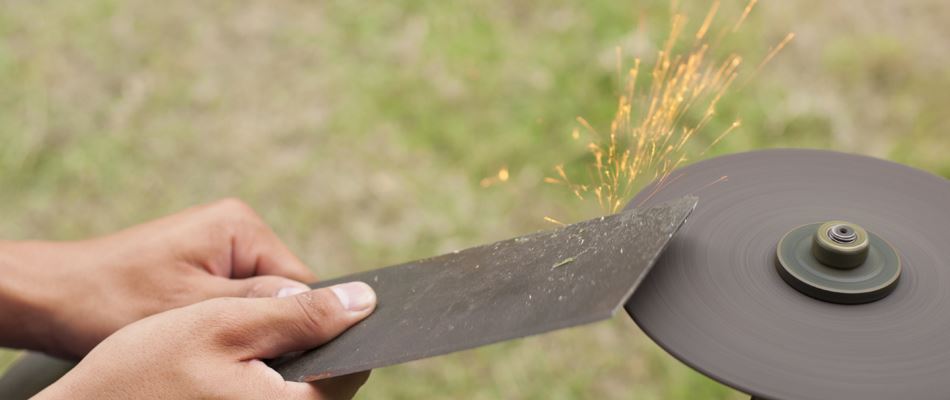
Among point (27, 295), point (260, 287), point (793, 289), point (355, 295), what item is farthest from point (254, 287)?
point (793, 289)

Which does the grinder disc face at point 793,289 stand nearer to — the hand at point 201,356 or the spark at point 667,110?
the hand at point 201,356

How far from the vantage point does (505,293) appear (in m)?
1.53

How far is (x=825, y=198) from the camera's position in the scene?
1.79 metres

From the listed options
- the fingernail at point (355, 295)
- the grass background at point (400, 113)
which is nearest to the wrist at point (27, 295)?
the fingernail at point (355, 295)

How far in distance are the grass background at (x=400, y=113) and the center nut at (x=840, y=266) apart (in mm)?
1786

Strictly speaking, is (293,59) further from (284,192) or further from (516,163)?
(516,163)

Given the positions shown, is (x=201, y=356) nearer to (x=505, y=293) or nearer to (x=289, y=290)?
(x=289, y=290)

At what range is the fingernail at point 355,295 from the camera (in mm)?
1741

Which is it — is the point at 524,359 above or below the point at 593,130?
below

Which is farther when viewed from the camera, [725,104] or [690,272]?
[725,104]

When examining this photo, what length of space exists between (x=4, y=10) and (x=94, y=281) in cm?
382

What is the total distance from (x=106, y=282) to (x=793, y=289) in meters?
1.52

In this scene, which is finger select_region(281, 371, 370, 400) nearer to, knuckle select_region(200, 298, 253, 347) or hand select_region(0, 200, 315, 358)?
knuckle select_region(200, 298, 253, 347)

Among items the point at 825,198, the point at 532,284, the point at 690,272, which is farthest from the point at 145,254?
the point at 825,198
